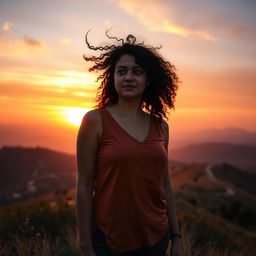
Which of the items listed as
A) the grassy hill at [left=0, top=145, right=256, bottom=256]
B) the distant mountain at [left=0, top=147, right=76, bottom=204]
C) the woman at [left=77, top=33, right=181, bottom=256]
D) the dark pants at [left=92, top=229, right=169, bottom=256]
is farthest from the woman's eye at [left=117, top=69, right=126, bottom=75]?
the distant mountain at [left=0, top=147, right=76, bottom=204]

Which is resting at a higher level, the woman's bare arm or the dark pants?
the woman's bare arm

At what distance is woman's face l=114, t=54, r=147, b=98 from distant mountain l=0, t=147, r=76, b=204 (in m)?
43.6

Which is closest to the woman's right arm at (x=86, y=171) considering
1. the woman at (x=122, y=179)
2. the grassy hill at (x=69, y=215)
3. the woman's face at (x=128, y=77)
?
the woman at (x=122, y=179)

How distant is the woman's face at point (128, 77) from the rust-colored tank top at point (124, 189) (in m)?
0.30

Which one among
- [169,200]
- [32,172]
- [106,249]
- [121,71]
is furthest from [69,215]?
[32,172]

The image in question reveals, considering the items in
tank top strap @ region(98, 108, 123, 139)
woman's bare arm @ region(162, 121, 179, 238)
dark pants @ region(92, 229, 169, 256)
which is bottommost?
dark pants @ region(92, 229, 169, 256)

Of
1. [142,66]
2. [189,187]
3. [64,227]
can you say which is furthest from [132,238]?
[189,187]

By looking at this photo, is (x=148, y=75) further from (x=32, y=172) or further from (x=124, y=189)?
(x=32, y=172)

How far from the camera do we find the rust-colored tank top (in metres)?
2.36

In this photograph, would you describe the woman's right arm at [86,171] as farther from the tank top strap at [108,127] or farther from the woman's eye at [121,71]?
the woman's eye at [121,71]

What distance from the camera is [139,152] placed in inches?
94.4

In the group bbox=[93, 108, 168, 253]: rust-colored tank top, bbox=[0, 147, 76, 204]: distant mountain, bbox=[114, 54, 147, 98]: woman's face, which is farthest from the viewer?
bbox=[0, 147, 76, 204]: distant mountain

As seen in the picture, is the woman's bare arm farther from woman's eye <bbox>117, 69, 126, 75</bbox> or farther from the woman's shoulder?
the woman's shoulder

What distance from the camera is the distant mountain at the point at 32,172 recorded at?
51.1m
